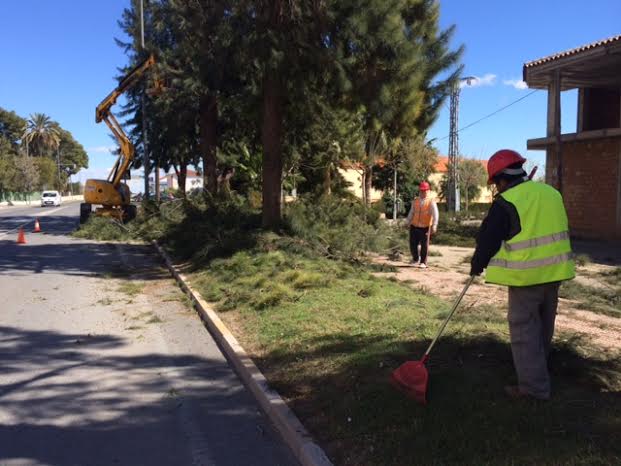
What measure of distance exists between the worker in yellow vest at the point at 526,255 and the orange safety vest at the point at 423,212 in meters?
6.93

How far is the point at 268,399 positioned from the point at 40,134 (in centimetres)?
9315

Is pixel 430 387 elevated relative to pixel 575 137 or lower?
lower

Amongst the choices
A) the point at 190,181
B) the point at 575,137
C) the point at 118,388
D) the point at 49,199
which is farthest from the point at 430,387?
the point at 190,181

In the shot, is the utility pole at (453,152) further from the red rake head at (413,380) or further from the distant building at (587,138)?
the red rake head at (413,380)

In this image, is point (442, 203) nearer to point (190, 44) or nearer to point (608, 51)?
point (608, 51)

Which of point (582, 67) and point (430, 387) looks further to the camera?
point (582, 67)

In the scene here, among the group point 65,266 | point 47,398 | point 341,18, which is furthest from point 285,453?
point 65,266

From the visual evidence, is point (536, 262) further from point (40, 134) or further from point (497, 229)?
point (40, 134)

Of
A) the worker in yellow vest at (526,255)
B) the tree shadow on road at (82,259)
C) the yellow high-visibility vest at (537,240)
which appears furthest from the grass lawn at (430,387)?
the tree shadow on road at (82,259)

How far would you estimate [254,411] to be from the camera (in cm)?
495

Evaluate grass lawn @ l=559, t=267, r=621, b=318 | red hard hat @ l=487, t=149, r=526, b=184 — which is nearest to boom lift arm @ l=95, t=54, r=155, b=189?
grass lawn @ l=559, t=267, r=621, b=318

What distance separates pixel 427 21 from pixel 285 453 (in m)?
10.2

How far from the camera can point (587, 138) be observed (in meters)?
18.3

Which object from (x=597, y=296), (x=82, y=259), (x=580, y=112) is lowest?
(x=82, y=259)
